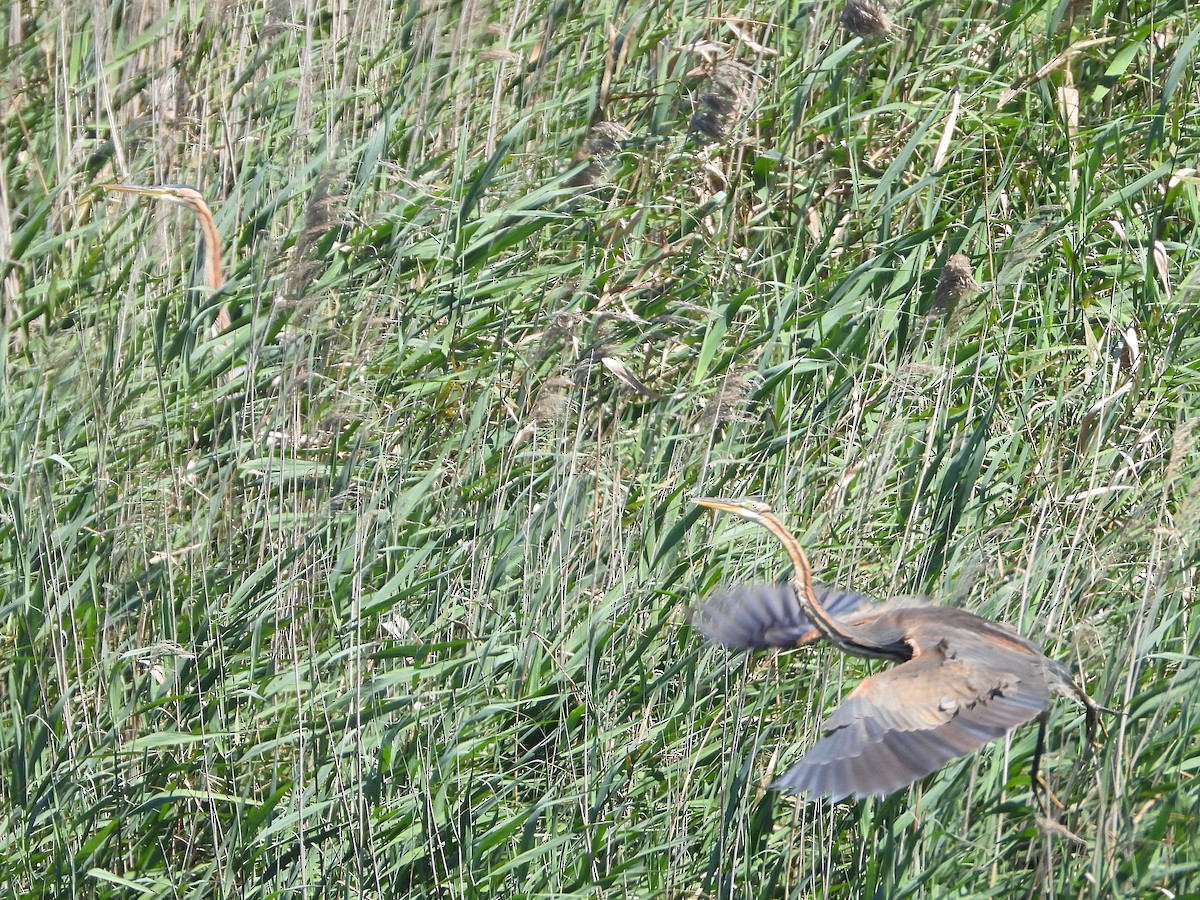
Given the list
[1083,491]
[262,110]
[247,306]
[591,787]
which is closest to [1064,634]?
[1083,491]

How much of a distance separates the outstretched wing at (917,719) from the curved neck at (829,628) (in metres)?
0.07

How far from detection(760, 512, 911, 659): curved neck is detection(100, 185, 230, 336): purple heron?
151 cm

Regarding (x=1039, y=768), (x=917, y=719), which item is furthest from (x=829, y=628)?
(x=1039, y=768)

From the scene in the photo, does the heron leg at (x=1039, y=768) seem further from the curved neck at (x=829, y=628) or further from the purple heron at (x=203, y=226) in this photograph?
the purple heron at (x=203, y=226)

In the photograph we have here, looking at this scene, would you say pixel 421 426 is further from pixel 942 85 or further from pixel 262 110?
pixel 942 85

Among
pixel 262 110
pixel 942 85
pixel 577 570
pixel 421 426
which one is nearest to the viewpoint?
pixel 577 570

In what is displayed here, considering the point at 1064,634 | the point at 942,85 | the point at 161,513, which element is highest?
the point at 942,85

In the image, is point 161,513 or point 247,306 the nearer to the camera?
point 161,513

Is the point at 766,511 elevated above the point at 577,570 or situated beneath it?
elevated above

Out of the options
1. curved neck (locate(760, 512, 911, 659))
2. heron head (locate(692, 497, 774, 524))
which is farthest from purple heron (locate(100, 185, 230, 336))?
curved neck (locate(760, 512, 911, 659))

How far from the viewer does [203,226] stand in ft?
12.3

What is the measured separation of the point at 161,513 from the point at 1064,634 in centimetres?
174

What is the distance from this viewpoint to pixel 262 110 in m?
4.07

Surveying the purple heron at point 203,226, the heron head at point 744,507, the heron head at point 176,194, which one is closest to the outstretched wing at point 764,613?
the heron head at point 744,507
